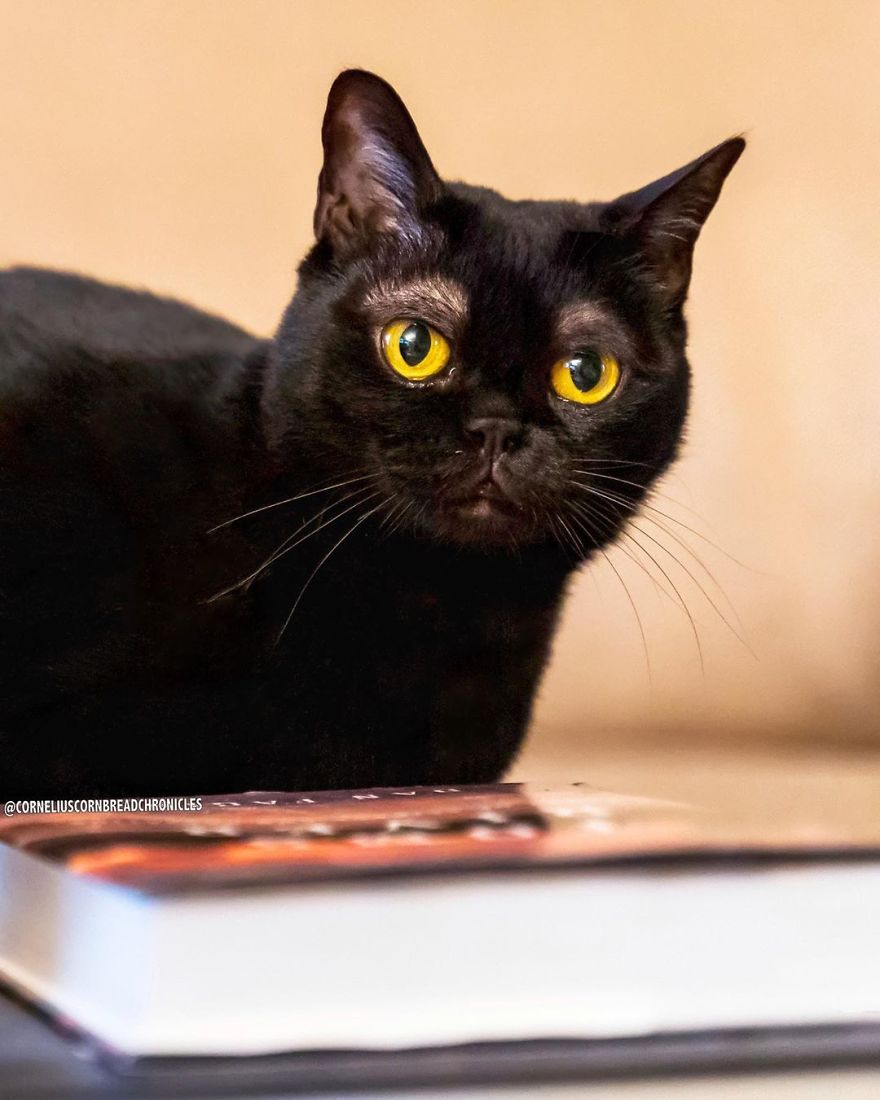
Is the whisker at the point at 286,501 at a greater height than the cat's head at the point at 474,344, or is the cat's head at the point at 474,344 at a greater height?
the cat's head at the point at 474,344

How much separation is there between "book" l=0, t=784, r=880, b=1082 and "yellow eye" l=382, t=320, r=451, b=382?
1.00 feet

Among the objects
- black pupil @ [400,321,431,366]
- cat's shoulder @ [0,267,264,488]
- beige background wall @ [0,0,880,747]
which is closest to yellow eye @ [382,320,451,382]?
black pupil @ [400,321,431,366]

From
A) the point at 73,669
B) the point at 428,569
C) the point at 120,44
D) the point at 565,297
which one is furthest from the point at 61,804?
the point at 120,44

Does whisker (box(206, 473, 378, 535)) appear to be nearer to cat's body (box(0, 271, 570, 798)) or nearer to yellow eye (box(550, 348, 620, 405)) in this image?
cat's body (box(0, 271, 570, 798))

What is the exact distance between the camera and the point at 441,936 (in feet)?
1.29

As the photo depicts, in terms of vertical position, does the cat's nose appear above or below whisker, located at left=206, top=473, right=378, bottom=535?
above

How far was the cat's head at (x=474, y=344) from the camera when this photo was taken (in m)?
0.69

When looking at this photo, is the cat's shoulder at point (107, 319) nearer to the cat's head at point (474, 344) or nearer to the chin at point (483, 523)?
the cat's head at point (474, 344)

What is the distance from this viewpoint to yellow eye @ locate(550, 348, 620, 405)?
71cm

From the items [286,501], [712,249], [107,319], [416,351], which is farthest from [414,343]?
[712,249]

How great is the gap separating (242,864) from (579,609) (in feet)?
1.98

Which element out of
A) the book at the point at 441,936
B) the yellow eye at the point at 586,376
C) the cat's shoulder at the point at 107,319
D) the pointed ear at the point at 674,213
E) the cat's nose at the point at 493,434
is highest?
the pointed ear at the point at 674,213

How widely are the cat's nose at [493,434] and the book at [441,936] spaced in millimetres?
263

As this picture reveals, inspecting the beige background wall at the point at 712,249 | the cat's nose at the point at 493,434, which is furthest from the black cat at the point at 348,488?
the beige background wall at the point at 712,249
